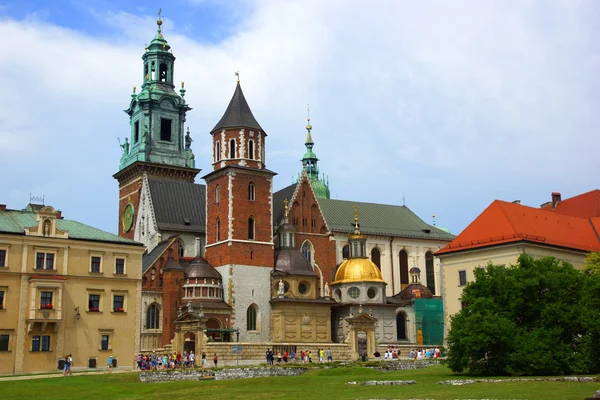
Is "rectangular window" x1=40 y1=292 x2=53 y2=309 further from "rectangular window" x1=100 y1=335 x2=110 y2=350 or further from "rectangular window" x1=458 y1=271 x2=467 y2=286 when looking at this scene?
"rectangular window" x1=458 y1=271 x2=467 y2=286

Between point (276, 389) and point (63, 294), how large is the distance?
81.2ft

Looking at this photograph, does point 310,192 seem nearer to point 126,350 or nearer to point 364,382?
point 126,350

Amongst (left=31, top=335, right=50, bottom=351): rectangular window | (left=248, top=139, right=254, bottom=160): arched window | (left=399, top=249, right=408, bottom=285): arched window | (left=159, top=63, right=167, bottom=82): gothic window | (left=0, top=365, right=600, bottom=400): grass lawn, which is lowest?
(left=0, top=365, right=600, bottom=400): grass lawn

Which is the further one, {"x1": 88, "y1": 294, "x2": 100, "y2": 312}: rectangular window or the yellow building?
{"x1": 88, "y1": 294, "x2": 100, "y2": 312}: rectangular window

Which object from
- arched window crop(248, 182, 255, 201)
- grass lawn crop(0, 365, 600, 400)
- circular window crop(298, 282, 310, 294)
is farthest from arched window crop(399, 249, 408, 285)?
grass lawn crop(0, 365, 600, 400)

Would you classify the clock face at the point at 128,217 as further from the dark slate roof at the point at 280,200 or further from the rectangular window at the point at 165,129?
the dark slate roof at the point at 280,200

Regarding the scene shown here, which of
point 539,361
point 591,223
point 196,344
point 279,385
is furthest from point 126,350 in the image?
point 591,223

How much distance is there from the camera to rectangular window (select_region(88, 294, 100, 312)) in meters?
56.2

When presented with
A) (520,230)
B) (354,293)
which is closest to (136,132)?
(354,293)

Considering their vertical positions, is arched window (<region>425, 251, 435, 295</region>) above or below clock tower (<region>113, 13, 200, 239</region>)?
below

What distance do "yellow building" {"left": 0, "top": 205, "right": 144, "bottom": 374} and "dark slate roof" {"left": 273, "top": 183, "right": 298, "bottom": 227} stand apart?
2257 cm

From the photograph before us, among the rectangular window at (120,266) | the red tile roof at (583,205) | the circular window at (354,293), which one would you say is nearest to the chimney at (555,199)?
the red tile roof at (583,205)

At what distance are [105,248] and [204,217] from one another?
22.4m

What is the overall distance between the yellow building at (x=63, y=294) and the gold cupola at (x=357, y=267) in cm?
2309
